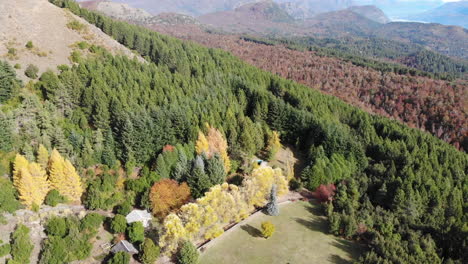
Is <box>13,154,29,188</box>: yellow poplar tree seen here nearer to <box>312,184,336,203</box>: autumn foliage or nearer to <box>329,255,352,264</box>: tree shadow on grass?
<box>329,255,352,264</box>: tree shadow on grass

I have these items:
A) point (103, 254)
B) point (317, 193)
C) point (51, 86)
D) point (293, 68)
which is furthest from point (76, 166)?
point (293, 68)

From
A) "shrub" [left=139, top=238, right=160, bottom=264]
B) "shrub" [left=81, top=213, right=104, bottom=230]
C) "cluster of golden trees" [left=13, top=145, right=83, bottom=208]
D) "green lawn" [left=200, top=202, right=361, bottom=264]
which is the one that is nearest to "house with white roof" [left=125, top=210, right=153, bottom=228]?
"shrub" [left=81, top=213, right=104, bottom=230]

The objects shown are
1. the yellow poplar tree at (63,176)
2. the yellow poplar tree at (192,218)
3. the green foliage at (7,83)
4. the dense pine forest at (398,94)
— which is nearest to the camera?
the yellow poplar tree at (192,218)

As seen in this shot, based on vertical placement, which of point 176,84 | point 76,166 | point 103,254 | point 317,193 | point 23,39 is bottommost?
point 103,254

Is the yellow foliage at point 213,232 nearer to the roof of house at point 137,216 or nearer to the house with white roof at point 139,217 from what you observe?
the house with white roof at point 139,217

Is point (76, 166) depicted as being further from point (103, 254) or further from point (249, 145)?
point (249, 145)

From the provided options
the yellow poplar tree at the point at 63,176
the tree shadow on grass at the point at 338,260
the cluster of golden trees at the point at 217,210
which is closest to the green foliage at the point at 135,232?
the cluster of golden trees at the point at 217,210
